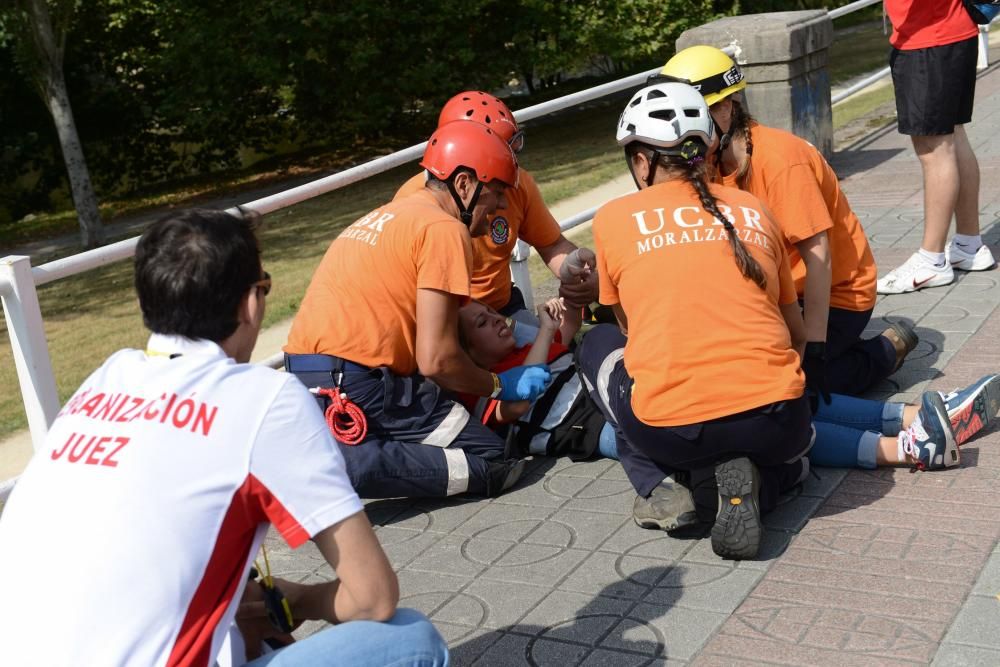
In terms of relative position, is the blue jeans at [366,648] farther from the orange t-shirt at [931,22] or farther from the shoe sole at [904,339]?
the orange t-shirt at [931,22]

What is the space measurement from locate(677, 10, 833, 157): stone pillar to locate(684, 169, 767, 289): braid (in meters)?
5.48

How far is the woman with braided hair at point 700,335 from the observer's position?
3.80 meters

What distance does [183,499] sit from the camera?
2287 mm

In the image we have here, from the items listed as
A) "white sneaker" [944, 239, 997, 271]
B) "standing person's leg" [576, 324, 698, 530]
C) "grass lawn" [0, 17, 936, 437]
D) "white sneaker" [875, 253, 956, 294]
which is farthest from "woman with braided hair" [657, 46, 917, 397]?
"grass lawn" [0, 17, 936, 437]

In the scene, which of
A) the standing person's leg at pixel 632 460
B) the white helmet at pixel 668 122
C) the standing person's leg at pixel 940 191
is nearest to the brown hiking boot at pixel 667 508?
the standing person's leg at pixel 632 460

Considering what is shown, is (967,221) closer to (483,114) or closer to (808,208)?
(808,208)

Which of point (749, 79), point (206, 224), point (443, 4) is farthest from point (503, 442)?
point (443, 4)

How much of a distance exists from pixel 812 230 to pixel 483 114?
1.50 meters

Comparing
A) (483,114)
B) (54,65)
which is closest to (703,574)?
(483,114)

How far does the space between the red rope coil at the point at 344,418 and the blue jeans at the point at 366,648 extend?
190 centimetres

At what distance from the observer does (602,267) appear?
415cm

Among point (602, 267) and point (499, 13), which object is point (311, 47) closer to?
point (499, 13)

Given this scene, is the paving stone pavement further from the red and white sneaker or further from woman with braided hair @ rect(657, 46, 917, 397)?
woman with braided hair @ rect(657, 46, 917, 397)

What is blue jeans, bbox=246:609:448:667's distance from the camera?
8.18ft
